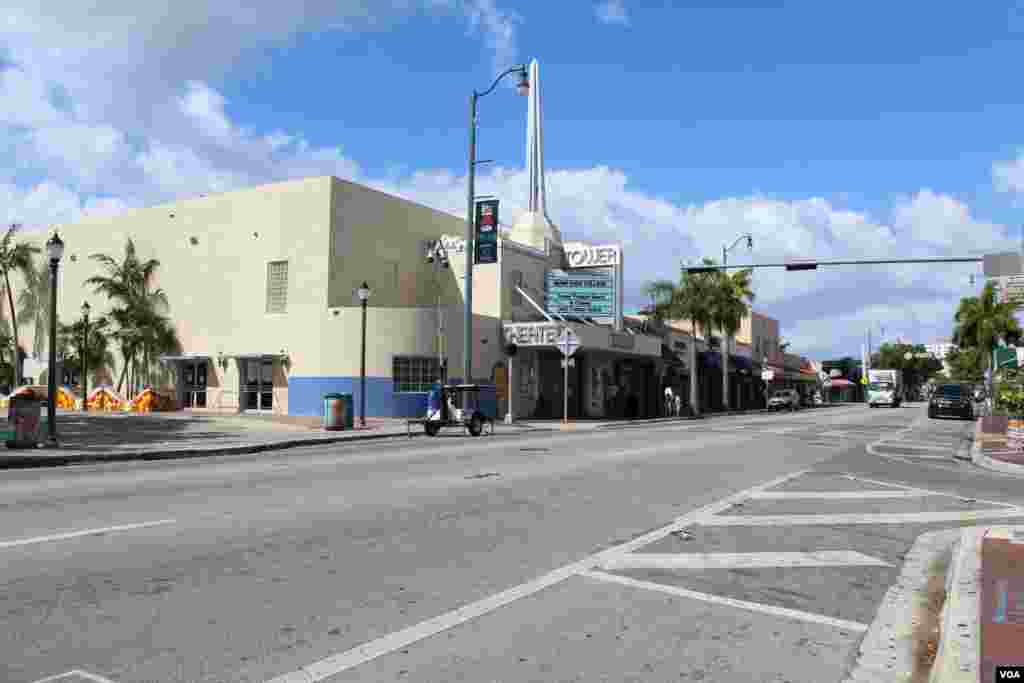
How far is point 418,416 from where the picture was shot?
33.2m

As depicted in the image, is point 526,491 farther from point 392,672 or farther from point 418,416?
point 418,416

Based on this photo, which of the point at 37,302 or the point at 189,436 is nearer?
the point at 189,436

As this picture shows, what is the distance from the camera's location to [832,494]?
12031mm

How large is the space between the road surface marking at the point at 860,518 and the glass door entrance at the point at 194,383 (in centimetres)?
3253

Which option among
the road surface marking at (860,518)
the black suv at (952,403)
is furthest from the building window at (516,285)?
the road surface marking at (860,518)

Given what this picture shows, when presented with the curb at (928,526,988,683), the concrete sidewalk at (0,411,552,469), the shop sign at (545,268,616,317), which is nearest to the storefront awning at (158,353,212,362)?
the concrete sidewalk at (0,411,552,469)

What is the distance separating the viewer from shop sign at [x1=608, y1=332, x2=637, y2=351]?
3978 cm

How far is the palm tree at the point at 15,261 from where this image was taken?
45.6 meters

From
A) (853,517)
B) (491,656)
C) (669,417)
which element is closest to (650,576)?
(491,656)

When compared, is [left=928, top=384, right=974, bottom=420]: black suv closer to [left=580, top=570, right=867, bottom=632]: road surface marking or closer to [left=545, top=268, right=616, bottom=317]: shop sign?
[left=545, top=268, right=616, bottom=317]: shop sign

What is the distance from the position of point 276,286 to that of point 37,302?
61.5 feet

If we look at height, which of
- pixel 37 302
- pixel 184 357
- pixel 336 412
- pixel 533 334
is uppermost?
pixel 37 302

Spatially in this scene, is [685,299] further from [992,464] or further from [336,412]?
[992,464]

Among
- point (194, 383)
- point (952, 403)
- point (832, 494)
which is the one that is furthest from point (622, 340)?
point (832, 494)
